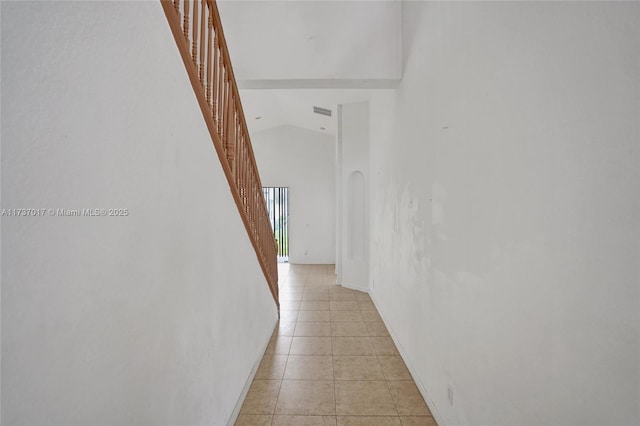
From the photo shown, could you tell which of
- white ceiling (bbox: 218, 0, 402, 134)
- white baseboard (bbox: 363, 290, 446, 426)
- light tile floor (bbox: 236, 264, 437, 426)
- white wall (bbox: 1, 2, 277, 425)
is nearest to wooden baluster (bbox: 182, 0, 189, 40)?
white wall (bbox: 1, 2, 277, 425)

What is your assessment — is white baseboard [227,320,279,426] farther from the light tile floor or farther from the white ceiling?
the white ceiling

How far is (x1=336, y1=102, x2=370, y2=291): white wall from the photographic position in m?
6.08

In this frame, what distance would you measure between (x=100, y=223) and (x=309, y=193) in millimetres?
8336

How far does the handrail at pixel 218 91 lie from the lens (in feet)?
5.15

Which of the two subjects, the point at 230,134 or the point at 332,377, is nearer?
the point at 230,134

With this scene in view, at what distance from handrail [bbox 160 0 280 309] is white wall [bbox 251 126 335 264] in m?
5.80

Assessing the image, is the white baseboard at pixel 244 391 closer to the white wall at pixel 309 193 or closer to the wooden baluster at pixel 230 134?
the wooden baluster at pixel 230 134

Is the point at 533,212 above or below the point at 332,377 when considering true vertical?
above

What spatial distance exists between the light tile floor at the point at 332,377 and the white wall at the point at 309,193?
14.3 feet

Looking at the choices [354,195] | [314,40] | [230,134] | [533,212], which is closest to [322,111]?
[354,195]

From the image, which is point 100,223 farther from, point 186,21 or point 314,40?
point 314,40

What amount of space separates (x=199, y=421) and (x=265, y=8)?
3.55 meters

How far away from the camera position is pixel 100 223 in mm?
917

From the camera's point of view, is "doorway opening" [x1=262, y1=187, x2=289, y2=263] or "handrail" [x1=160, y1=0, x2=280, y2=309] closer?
"handrail" [x1=160, y1=0, x2=280, y2=309]
